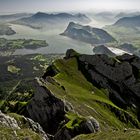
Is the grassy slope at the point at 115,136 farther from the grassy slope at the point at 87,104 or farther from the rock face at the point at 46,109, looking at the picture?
the grassy slope at the point at 87,104

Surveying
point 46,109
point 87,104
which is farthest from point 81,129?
point 87,104

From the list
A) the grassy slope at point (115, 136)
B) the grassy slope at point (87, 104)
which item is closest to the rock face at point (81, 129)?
the grassy slope at point (115, 136)

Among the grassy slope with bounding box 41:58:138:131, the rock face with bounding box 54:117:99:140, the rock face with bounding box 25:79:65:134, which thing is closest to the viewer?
the rock face with bounding box 54:117:99:140

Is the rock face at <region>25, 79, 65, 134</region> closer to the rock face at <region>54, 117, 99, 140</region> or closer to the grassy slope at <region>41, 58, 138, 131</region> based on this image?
the grassy slope at <region>41, 58, 138, 131</region>

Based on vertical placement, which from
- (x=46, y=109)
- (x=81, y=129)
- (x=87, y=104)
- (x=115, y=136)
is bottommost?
(x=87, y=104)

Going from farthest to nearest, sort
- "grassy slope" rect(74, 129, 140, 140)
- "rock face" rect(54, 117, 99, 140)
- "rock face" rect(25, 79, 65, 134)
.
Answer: "rock face" rect(25, 79, 65, 134), "rock face" rect(54, 117, 99, 140), "grassy slope" rect(74, 129, 140, 140)

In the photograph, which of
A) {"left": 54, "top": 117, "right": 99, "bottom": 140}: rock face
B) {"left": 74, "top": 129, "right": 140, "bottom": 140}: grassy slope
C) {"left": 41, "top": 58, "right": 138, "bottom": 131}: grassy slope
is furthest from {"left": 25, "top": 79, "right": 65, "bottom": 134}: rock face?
{"left": 74, "top": 129, "right": 140, "bottom": 140}: grassy slope

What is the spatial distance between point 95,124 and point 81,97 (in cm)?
5870

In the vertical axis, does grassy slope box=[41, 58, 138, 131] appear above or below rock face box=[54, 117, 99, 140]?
below

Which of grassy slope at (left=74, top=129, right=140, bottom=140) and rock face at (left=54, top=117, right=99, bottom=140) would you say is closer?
grassy slope at (left=74, top=129, right=140, bottom=140)

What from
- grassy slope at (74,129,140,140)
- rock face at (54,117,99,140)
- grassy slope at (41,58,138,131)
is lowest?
grassy slope at (41,58,138,131)

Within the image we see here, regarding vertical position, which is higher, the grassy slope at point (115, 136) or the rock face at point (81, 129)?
the grassy slope at point (115, 136)

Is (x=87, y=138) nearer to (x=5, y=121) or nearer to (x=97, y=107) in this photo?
(x=5, y=121)

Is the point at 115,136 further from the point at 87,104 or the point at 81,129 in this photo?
the point at 87,104
